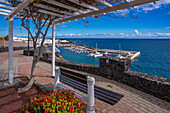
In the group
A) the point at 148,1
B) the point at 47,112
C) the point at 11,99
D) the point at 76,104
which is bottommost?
the point at 11,99

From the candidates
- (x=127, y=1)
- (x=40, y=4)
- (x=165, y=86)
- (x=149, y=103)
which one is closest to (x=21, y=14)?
A: (x=40, y=4)

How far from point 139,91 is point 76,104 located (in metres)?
3.53

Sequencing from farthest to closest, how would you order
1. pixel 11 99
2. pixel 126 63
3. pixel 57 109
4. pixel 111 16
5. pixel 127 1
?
pixel 126 63 < pixel 111 16 < pixel 11 99 < pixel 127 1 < pixel 57 109

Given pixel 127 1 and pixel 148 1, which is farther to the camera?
pixel 127 1

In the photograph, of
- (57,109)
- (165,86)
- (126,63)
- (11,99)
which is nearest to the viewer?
(57,109)

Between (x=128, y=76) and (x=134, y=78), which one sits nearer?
(x=134, y=78)

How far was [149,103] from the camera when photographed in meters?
3.79

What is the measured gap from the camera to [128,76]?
5.22 meters

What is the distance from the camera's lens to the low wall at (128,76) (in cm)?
424

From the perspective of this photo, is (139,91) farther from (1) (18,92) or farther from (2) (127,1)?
(1) (18,92)

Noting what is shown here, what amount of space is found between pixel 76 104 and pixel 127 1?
2.49 metres

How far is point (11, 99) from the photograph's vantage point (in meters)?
3.27

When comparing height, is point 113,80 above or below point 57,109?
below

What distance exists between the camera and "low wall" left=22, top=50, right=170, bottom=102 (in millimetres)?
4245
